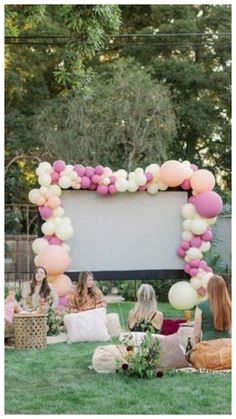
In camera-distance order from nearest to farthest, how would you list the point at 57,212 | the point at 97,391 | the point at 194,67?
the point at 97,391
the point at 57,212
the point at 194,67

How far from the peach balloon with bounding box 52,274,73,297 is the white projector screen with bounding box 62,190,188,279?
Answer: 0.33m

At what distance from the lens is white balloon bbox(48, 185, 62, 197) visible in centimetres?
922

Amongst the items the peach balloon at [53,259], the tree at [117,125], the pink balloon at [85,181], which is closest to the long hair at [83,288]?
the peach balloon at [53,259]

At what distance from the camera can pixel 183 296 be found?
30.6ft

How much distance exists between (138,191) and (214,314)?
13.6 ft

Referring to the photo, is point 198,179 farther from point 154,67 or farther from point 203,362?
point 154,67

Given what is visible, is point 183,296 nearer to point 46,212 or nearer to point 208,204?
point 208,204

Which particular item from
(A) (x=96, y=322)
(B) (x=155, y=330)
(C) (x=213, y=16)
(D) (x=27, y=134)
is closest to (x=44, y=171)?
(A) (x=96, y=322)

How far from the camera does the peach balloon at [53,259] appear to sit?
8.92 metres

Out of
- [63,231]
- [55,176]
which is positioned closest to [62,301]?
[63,231]

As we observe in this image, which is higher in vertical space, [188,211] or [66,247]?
[188,211]

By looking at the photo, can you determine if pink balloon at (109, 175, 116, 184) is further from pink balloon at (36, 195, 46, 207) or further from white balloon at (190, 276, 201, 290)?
white balloon at (190, 276, 201, 290)

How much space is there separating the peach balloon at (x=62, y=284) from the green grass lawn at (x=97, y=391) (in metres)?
2.86

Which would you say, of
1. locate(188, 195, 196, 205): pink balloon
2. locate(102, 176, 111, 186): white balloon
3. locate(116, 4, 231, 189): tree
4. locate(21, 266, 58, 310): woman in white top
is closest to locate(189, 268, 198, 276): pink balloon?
locate(188, 195, 196, 205): pink balloon
